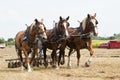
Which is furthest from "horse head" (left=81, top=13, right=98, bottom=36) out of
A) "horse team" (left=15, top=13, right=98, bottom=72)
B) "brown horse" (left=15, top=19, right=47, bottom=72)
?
"brown horse" (left=15, top=19, right=47, bottom=72)

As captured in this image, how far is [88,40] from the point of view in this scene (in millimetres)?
20141

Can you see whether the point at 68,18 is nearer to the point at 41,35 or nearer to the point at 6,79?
the point at 41,35

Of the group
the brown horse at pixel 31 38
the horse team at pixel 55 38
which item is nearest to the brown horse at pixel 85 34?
the horse team at pixel 55 38

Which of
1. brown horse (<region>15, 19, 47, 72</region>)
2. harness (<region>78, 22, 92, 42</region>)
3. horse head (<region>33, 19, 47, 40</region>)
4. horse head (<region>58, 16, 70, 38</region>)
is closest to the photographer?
horse head (<region>33, 19, 47, 40</region>)

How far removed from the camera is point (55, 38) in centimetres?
1958

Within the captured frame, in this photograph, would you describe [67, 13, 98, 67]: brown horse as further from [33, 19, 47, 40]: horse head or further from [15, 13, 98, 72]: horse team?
[33, 19, 47, 40]: horse head

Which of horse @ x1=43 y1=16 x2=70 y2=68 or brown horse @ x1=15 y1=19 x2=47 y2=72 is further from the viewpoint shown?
horse @ x1=43 y1=16 x2=70 y2=68

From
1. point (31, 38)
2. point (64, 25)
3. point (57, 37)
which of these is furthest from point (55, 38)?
point (31, 38)

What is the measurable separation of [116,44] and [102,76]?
41944 mm

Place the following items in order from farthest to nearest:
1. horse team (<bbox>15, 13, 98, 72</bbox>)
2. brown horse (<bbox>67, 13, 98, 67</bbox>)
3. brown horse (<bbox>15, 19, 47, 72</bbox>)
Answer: brown horse (<bbox>67, 13, 98, 67</bbox>)
horse team (<bbox>15, 13, 98, 72</bbox>)
brown horse (<bbox>15, 19, 47, 72</bbox>)

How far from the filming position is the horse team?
59.7 feet

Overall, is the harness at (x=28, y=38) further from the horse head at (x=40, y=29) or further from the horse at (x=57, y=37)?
the horse at (x=57, y=37)

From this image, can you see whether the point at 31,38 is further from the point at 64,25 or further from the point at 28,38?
the point at 64,25

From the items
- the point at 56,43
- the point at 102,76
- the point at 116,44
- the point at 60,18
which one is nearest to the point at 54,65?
the point at 56,43
